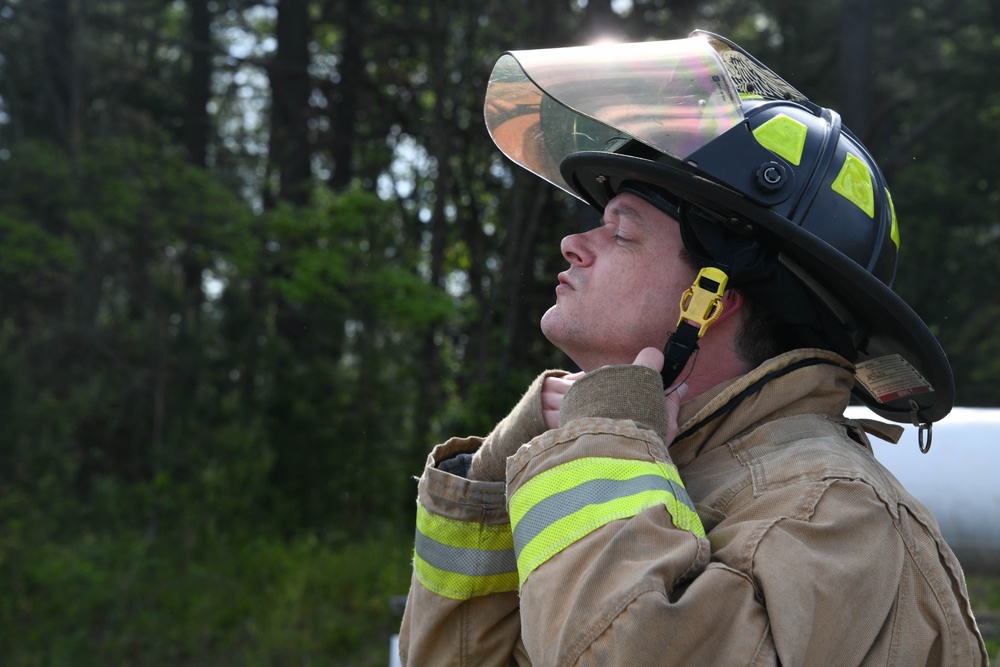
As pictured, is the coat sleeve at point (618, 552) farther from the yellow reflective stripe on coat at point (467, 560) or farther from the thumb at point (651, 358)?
the yellow reflective stripe on coat at point (467, 560)

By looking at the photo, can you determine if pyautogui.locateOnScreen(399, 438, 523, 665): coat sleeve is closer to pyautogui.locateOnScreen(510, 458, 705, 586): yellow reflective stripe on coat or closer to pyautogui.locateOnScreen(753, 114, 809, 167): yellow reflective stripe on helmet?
pyautogui.locateOnScreen(510, 458, 705, 586): yellow reflective stripe on coat

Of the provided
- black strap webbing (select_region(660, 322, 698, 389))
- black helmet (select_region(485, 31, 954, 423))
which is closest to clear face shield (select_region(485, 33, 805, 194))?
black helmet (select_region(485, 31, 954, 423))

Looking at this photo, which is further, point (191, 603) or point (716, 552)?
point (191, 603)

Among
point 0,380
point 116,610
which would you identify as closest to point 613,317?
point 116,610

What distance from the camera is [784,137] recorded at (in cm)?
202

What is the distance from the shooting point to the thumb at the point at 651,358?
1928mm

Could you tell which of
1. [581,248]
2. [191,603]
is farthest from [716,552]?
[191,603]

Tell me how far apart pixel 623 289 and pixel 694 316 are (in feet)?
0.66

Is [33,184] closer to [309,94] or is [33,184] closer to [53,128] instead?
[53,128]

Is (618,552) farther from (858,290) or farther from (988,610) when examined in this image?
(988,610)

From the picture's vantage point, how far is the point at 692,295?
1.98 metres

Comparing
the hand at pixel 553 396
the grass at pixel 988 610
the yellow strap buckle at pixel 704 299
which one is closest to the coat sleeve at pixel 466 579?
the hand at pixel 553 396

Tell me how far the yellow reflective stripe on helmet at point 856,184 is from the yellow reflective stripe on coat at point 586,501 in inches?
29.0

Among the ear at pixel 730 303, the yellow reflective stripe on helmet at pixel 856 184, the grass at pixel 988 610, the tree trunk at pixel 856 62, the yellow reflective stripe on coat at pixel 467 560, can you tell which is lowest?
the grass at pixel 988 610
